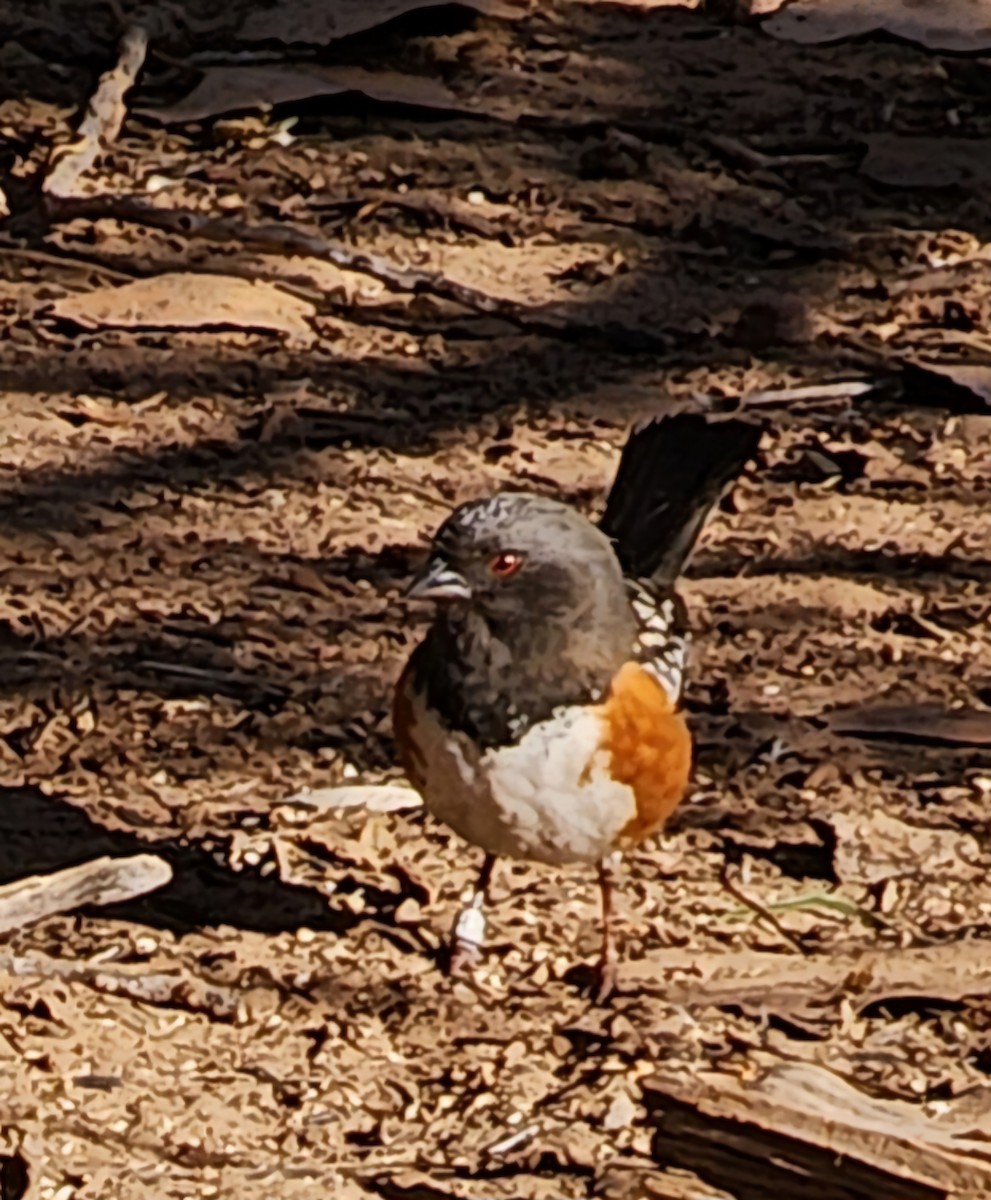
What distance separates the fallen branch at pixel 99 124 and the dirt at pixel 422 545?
0.04 m

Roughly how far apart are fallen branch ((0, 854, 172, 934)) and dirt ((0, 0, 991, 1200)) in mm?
78

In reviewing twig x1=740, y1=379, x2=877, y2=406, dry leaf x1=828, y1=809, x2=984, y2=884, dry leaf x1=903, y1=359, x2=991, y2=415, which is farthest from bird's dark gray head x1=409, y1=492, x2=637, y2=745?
dry leaf x1=903, y1=359, x2=991, y2=415

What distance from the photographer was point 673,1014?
3389mm

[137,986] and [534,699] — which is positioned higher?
[534,699]

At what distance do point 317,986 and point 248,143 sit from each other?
243 centimetres

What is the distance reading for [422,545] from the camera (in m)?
4.30

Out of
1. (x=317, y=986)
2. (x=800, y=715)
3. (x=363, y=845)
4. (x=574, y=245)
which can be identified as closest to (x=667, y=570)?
(x=800, y=715)

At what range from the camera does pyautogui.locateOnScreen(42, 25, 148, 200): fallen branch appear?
502 cm

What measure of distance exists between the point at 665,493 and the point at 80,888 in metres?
1.19

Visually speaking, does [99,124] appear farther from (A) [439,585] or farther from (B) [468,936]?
(B) [468,936]

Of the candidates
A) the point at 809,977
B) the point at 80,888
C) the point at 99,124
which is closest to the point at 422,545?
the point at 80,888

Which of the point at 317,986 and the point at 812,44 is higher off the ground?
the point at 812,44

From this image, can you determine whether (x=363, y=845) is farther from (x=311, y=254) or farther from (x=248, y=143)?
(x=248, y=143)

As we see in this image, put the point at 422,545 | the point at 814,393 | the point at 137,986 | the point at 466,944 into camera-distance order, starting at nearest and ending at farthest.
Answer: the point at 137,986 < the point at 466,944 < the point at 422,545 < the point at 814,393
